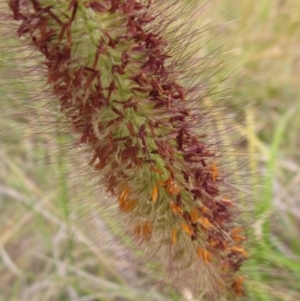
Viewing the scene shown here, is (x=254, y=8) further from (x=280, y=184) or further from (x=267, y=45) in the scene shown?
(x=280, y=184)

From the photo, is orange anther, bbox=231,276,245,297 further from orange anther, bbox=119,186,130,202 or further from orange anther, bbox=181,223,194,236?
orange anther, bbox=119,186,130,202

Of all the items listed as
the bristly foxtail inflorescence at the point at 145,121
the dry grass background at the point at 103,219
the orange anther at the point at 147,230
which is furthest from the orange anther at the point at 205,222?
the dry grass background at the point at 103,219

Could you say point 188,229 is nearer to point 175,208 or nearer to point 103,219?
point 175,208

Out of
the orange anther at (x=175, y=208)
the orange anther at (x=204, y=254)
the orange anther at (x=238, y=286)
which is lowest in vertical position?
the orange anther at (x=238, y=286)

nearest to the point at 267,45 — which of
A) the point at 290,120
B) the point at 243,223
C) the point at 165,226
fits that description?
the point at 290,120

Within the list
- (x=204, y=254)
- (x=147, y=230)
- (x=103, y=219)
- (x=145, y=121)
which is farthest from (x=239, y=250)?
(x=103, y=219)

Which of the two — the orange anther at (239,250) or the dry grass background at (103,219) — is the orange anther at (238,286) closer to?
the orange anther at (239,250)

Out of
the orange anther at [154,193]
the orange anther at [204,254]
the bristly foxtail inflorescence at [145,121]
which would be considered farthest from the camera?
the orange anther at [204,254]
